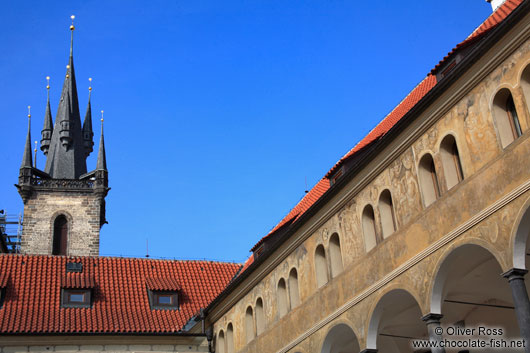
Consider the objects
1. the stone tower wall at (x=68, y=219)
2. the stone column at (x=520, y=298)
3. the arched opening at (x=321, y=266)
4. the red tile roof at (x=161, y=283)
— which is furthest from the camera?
the stone tower wall at (x=68, y=219)

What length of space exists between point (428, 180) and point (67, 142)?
39.4 metres

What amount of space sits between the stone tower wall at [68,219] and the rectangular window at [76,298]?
1573 cm

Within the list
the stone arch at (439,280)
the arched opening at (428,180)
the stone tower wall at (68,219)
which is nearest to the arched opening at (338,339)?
the stone arch at (439,280)

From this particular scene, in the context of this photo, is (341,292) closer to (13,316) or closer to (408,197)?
(408,197)

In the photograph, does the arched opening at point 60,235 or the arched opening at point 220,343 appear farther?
the arched opening at point 60,235

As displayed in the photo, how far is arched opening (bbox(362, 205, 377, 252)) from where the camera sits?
1680 cm

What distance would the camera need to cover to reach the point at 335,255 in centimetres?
1852

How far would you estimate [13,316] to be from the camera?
27.3 m

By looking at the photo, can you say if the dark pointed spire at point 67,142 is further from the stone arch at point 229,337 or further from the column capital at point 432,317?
the column capital at point 432,317

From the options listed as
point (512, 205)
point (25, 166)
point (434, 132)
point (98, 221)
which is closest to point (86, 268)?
point (98, 221)

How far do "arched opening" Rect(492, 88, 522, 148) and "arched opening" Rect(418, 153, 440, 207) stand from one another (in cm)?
205

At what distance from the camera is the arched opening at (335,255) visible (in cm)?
1833

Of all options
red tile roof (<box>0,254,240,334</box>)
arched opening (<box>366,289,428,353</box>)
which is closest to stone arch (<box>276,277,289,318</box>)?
arched opening (<box>366,289,428,353</box>)

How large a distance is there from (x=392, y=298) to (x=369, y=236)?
154cm
